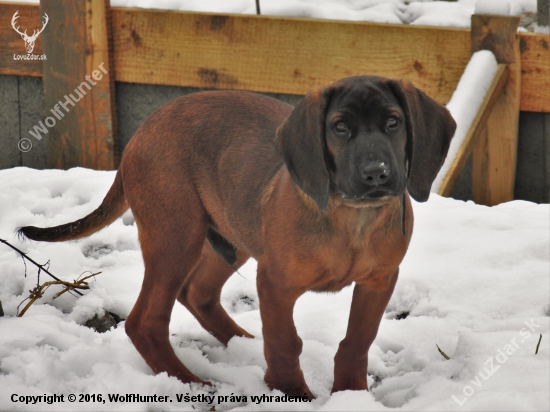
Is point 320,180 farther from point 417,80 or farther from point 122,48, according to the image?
point 122,48

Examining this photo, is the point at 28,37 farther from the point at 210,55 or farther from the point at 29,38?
the point at 210,55

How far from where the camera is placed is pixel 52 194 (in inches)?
217

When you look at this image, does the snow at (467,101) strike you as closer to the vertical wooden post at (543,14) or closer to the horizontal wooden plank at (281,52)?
the horizontal wooden plank at (281,52)

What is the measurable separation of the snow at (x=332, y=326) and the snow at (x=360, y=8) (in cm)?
196

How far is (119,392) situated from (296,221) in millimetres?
1038

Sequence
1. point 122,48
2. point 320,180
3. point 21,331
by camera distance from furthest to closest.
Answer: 1. point 122,48
2. point 21,331
3. point 320,180

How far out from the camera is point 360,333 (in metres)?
3.35

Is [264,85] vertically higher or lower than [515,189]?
higher

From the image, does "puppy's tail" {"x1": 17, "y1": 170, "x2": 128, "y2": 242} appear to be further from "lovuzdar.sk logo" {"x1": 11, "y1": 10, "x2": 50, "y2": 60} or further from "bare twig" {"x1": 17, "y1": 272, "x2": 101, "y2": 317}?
"lovuzdar.sk logo" {"x1": 11, "y1": 10, "x2": 50, "y2": 60}

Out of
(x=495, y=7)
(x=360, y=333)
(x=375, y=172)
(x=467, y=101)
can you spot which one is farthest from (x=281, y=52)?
(x=375, y=172)

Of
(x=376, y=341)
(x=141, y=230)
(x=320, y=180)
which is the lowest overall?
(x=376, y=341)

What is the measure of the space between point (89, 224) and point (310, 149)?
1382 mm

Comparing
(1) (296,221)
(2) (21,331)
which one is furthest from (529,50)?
(2) (21,331)

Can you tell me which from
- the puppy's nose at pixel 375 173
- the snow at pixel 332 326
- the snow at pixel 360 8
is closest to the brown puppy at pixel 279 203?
the puppy's nose at pixel 375 173
